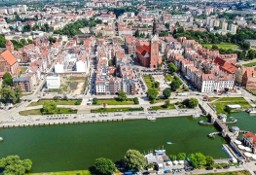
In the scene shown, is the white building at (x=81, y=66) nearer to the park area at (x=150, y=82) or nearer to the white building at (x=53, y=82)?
the white building at (x=53, y=82)

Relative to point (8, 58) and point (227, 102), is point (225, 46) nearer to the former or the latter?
point (227, 102)

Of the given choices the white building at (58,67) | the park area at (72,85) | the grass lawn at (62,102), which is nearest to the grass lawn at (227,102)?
the grass lawn at (62,102)

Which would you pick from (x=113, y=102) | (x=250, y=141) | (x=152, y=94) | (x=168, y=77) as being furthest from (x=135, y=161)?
(x=168, y=77)

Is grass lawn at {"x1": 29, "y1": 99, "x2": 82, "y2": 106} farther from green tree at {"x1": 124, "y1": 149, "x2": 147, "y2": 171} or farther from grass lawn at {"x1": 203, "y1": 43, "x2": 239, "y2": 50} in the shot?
grass lawn at {"x1": 203, "y1": 43, "x2": 239, "y2": 50}

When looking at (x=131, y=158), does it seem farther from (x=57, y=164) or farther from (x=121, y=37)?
(x=121, y=37)

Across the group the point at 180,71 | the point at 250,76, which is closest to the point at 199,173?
the point at 250,76

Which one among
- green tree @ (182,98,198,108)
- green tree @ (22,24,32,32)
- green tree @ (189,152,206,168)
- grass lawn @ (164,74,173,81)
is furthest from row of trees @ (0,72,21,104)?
green tree @ (22,24,32,32)
